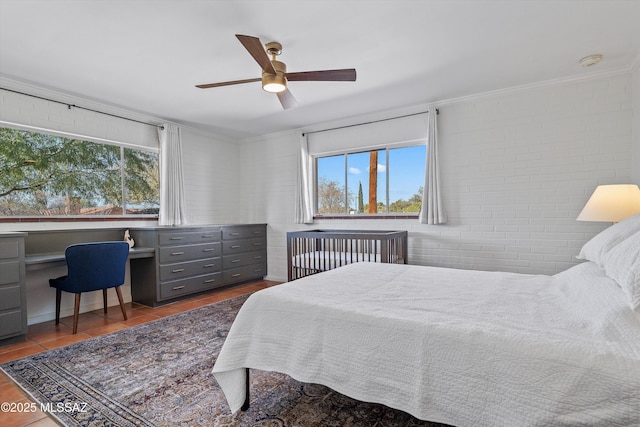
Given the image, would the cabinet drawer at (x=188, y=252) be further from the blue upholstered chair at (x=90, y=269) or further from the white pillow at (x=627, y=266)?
the white pillow at (x=627, y=266)

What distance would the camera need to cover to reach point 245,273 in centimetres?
502

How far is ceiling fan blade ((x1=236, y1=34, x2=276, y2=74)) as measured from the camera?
205 centimetres

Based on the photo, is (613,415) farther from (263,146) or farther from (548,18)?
(263,146)

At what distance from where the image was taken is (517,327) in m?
1.25

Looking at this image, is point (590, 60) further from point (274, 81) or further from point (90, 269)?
point (90, 269)

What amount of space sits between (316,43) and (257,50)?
60cm

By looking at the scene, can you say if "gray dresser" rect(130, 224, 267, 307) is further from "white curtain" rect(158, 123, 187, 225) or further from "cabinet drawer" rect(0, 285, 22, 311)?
"cabinet drawer" rect(0, 285, 22, 311)

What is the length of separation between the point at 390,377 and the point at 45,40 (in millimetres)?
3317

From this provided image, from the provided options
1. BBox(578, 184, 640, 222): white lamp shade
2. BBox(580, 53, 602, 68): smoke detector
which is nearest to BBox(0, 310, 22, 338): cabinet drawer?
BBox(578, 184, 640, 222): white lamp shade

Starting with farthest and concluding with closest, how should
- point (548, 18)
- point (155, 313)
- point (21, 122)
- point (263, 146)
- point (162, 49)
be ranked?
point (263, 146) < point (155, 313) < point (21, 122) < point (162, 49) < point (548, 18)

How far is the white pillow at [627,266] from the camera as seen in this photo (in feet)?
3.78

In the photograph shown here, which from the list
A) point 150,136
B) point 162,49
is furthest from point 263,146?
point 162,49

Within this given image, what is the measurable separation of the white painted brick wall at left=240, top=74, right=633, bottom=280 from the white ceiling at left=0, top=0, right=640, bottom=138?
0.90ft

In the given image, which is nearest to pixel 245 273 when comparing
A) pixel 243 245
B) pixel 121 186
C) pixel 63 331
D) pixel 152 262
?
pixel 243 245
